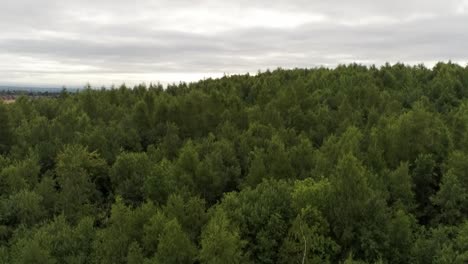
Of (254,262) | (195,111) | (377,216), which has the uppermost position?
(195,111)

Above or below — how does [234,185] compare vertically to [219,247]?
below

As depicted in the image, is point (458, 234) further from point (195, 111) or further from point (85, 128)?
point (85, 128)

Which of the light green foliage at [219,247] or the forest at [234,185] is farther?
the forest at [234,185]

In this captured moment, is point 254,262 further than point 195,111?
No

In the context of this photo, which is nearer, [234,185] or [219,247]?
[219,247]

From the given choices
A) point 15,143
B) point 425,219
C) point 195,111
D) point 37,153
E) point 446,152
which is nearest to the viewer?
point 425,219

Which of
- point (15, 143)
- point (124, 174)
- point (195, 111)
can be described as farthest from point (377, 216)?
point (15, 143)

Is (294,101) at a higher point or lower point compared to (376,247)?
higher

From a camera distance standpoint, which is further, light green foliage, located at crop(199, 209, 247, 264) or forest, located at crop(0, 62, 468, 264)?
forest, located at crop(0, 62, 468, 264)
